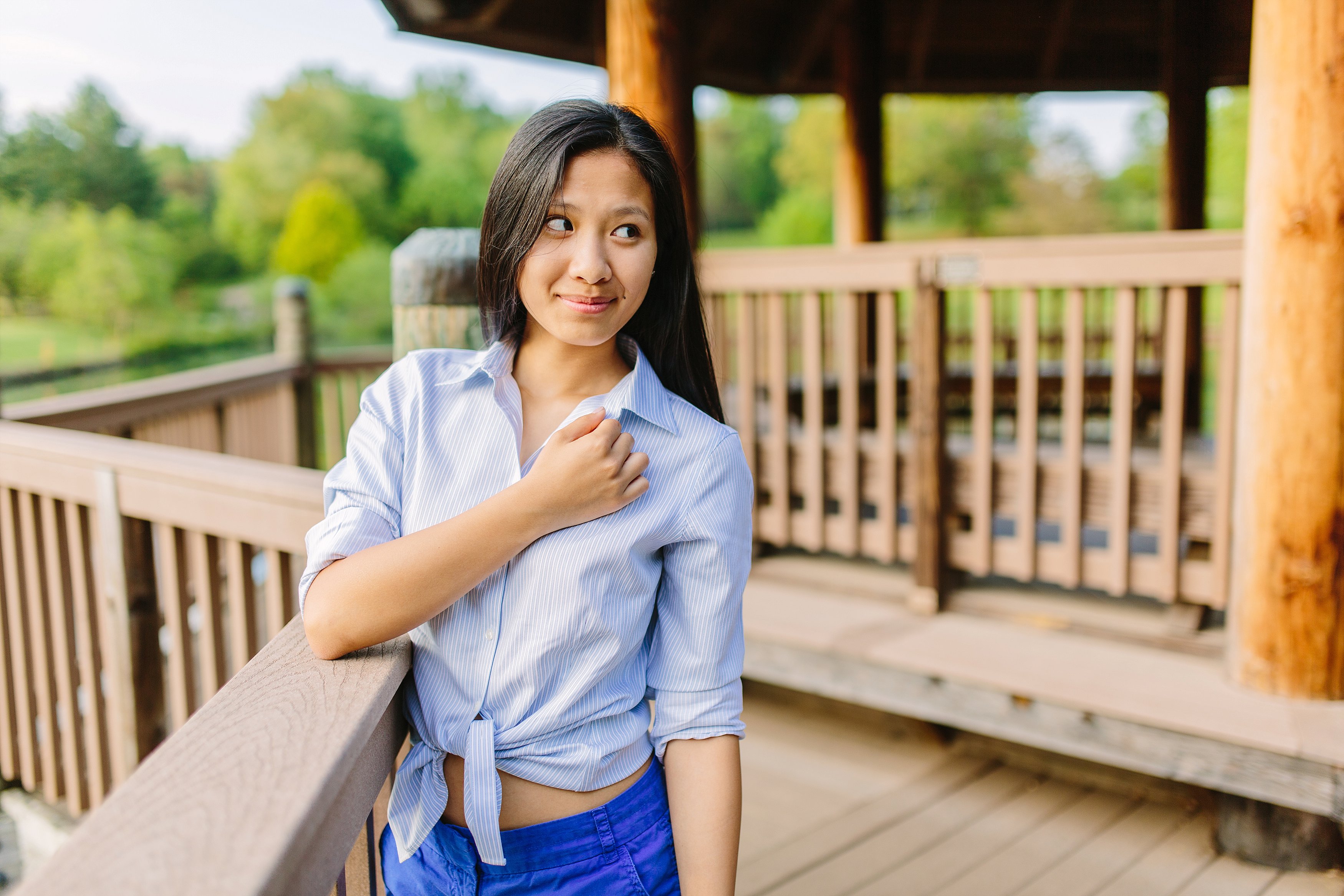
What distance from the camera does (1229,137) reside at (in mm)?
5699

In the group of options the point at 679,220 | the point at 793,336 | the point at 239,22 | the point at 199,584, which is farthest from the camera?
the point at 239,22

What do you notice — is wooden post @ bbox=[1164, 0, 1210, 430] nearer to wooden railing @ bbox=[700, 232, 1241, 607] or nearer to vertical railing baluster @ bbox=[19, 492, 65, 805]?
wooden railing @ bbox=[700, 232, 1241, 607]

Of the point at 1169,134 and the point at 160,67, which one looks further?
the point at 160,67

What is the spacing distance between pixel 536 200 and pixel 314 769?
631mm

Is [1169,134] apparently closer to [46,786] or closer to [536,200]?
[536,200]

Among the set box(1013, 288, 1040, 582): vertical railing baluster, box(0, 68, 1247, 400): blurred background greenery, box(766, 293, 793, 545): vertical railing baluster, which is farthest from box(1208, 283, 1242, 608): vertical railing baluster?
box(0, 68, 1247, 400): blurred background greenery

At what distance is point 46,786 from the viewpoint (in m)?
2.71

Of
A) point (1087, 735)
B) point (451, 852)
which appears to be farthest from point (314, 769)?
point (1087, 735)

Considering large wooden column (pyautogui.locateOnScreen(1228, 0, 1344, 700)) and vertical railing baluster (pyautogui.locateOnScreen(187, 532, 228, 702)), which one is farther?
large wooden column (pyautogui.locateOnScreen(1228, 0, 1344, 700))

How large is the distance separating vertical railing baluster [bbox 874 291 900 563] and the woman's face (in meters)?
2.31

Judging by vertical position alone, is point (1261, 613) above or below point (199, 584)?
below

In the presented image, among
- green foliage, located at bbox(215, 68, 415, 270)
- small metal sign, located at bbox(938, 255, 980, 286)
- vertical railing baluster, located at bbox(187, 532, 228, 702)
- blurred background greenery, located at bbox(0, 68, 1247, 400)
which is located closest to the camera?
vertical railing baluster, located at bbox(187, 532, 228, 702)

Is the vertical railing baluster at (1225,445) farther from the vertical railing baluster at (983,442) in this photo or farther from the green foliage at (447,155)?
the green foliage at (447,155)

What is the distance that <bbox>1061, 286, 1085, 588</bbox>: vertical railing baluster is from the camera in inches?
118
